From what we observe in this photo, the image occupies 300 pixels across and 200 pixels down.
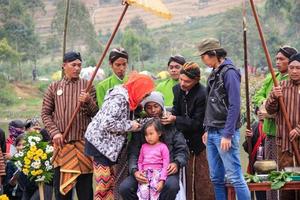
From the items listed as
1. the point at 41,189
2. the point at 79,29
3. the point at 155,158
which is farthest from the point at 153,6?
the point at 79,29

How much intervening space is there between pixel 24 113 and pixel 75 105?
3009 centimetres

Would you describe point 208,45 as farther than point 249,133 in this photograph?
No

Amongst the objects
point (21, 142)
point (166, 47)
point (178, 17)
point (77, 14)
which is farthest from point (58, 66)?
point (21, 142)

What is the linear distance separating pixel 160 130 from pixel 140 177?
17.3 inches

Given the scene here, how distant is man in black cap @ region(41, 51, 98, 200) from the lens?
623 cm

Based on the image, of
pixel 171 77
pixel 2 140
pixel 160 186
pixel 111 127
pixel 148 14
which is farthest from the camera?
pixel 148 14

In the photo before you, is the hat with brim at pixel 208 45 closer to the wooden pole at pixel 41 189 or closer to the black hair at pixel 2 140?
the wooden pole at pixel 41 189

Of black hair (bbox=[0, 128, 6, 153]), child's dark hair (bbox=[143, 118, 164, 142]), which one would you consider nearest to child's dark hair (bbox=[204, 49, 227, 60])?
child's dark hair (bbox=[143, 118, 164, 142])

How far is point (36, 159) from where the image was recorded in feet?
21.5

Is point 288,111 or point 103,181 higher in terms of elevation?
point 288,111

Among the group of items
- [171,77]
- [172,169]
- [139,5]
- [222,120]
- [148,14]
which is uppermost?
[148,14]

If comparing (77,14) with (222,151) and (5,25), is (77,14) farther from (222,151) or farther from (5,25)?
(222,151)

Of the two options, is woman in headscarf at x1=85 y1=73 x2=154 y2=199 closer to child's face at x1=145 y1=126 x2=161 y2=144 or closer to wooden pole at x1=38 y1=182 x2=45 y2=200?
child's face at x1=145 y1=126 x2=161 y2=144

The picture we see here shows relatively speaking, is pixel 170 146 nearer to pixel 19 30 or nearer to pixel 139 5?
pixel 139 5
